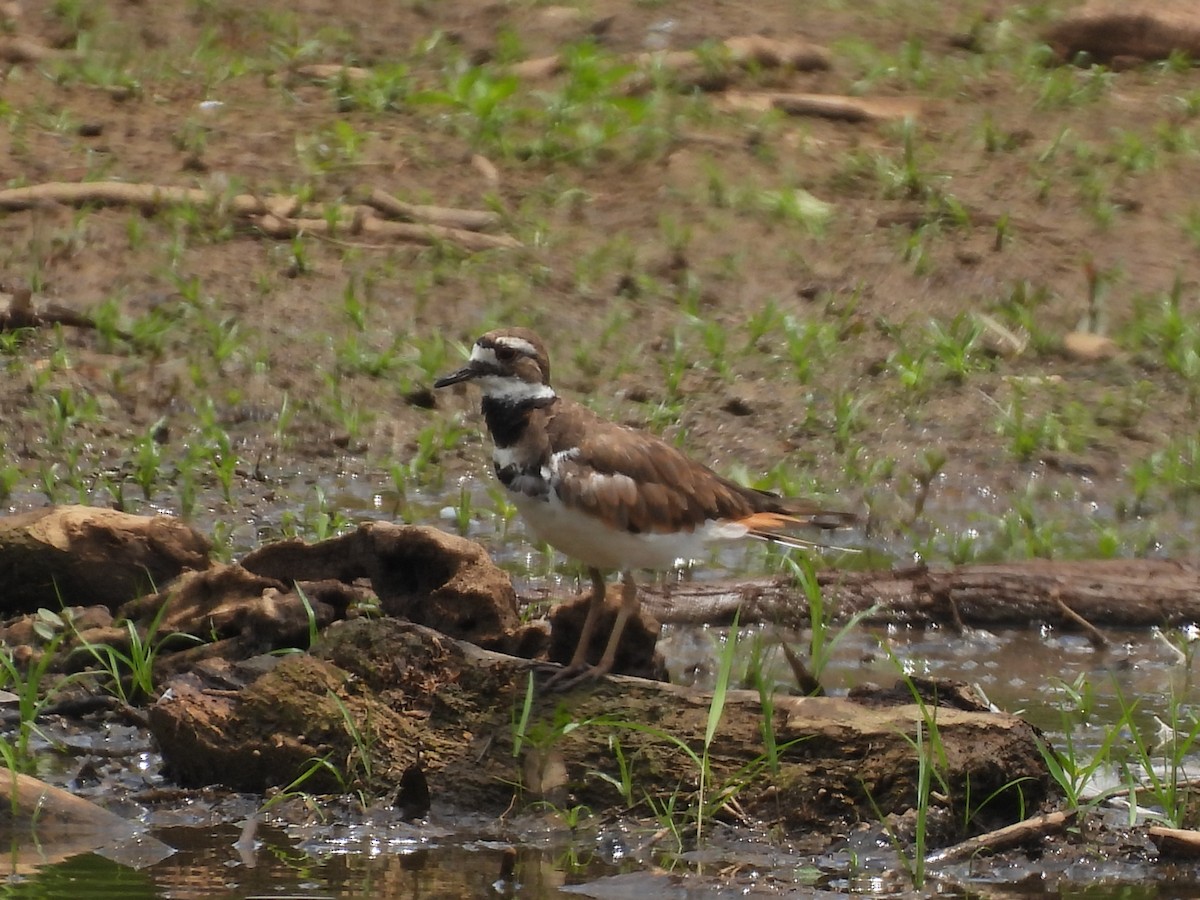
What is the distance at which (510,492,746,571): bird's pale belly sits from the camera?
6.56 m

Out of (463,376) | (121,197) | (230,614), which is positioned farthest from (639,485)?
(121,197)

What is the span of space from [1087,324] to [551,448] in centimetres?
527

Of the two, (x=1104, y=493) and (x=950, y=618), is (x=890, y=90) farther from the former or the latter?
(x=950, y=618)

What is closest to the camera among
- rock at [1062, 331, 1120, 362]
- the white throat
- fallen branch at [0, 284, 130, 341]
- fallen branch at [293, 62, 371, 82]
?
the white throat

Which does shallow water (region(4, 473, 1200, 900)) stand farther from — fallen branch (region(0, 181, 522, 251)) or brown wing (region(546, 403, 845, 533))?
fallen branch (region(0, 181, 522, 251))

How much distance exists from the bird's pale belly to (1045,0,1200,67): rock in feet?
27.7

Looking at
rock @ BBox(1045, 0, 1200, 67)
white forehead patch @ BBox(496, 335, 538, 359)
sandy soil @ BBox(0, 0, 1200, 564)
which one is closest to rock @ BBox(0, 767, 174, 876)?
white forehead patch @ BBox(496, 335, 538, 359)

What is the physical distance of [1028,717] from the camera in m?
7.32

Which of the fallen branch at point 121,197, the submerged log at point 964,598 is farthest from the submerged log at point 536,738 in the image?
the fallen branch at point 121,197

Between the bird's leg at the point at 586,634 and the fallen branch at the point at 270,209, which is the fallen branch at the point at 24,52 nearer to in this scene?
the fallen branch at the point at 270,209

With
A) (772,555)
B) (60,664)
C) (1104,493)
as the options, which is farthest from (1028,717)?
(60,664)

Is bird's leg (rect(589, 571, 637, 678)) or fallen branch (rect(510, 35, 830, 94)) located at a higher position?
fallen branch (rect(510, 35, 830, 94))

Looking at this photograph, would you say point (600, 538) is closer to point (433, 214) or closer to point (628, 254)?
point (628, 254)

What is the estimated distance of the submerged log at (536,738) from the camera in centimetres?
614
